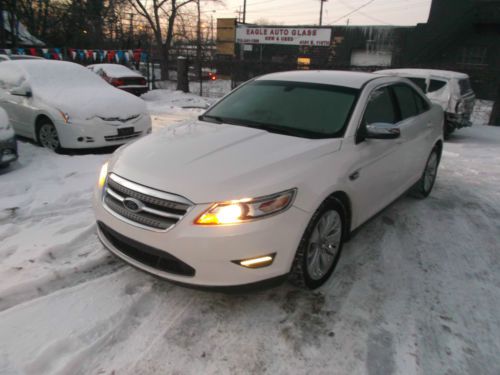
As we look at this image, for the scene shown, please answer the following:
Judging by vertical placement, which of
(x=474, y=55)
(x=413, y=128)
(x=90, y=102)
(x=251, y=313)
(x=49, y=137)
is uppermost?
(x=474, y=55)

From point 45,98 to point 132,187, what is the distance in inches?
203

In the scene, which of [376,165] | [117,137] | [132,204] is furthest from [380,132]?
[117,137]

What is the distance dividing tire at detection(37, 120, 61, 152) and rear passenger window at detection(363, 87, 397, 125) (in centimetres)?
524

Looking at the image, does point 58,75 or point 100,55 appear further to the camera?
point 100,55

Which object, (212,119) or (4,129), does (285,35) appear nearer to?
(4,129)

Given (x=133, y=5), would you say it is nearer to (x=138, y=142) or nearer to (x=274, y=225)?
(x=138, y=142)

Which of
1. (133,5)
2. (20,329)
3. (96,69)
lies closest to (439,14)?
(133,5)

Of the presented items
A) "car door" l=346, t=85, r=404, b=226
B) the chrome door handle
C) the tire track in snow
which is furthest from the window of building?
the tire track in snow

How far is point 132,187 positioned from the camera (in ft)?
9.07

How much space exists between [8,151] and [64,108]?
141cm

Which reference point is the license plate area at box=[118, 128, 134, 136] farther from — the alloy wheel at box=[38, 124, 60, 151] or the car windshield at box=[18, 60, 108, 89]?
the car windshield at box=[18, 60, 108, 89]

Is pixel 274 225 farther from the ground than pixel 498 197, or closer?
farther from the ground

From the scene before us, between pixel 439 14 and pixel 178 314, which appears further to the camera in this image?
pixel 439 14

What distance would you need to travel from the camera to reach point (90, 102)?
6.93m
